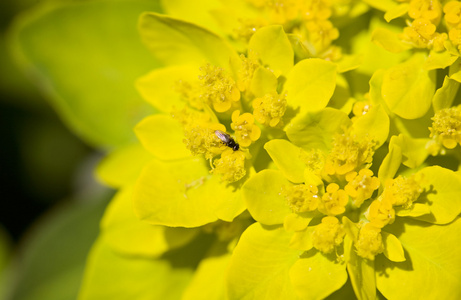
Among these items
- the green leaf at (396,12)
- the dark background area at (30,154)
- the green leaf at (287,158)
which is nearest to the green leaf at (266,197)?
the green leaf at (287,158)

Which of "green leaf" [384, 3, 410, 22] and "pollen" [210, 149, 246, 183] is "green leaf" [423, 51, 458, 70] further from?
"pollen" [210, 149, 246, 183]

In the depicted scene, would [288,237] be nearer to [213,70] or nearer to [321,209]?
[321,209]

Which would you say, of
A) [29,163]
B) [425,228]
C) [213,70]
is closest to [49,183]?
[29,163]

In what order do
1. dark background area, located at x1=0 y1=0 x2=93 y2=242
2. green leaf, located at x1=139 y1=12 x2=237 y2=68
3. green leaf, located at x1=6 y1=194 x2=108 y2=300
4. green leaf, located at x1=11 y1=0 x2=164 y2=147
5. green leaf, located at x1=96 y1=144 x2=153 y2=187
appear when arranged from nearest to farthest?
green leaf, located at x1=139 y1=12 x2=237 y2=68 → green leaf, located at x1=96 y1=144 x2=153 y2=187 → green leaf, located at x1=11 y1=0 x2=164 y2=147 → green leaf, located at x1=6 y1=194 x2=108 y2=300 → dark background area, located at x1=0 y1=0 x2=93 y2=242

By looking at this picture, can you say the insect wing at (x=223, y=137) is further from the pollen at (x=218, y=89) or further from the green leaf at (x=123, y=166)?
the green leaf at (x=123, y=166)

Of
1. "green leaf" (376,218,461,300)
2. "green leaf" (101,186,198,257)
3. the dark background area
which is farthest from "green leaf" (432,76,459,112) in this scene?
the dark background area
